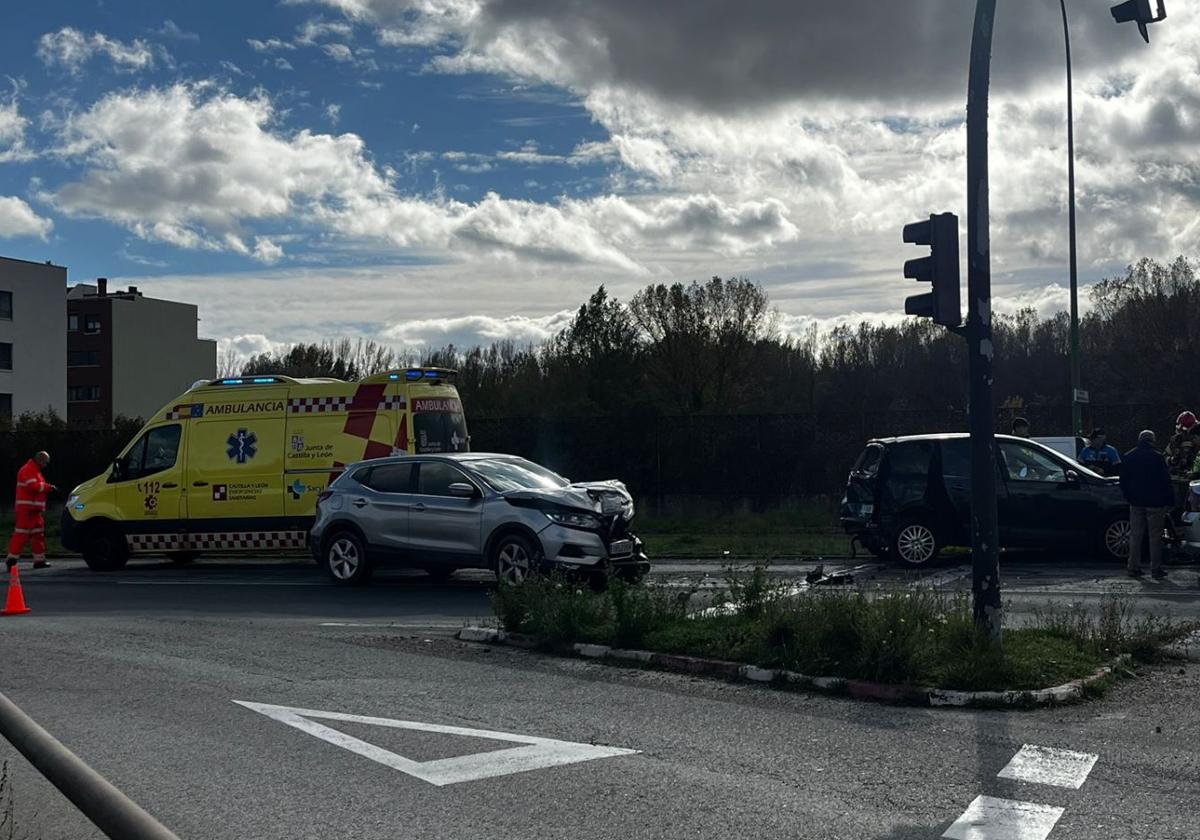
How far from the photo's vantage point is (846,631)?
9.58m

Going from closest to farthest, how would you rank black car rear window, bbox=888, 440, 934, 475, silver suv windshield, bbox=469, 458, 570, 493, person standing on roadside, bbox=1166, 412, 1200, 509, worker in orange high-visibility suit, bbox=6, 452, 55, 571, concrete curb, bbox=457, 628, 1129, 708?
concrete curb, bbox=457, 628, 1129, 708, silver suv windshield, bbox=469, 458, 570, 493, black car rear window, bbox=888, 440, 934, 475, person standing on roadside, bbox=1166, 412, 1200, 509, worker in orange high-visibility suit, bbox=6, 452, 55, 571

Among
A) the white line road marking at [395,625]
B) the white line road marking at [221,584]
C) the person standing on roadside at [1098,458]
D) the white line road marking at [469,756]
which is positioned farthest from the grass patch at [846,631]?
the person standing on roadside at [1098,458]

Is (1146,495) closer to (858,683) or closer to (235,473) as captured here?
(858,683)

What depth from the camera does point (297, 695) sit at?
30.4 ft

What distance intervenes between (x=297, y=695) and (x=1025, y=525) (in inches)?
449

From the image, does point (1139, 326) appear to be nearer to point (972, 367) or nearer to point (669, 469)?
point (669, 469)

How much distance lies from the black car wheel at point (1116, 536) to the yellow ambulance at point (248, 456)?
8994 mm

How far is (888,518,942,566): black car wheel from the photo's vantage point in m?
17.6

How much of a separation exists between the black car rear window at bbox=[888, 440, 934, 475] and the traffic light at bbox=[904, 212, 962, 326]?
26.3 ft

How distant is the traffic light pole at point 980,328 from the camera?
9.65 metres

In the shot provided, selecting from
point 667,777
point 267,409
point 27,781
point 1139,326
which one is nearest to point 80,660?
point 27,781

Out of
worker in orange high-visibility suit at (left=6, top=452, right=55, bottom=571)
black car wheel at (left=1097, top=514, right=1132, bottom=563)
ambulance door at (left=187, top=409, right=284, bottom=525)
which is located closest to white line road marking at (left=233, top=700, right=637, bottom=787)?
ambulance door at (left=187, top=409, right=284, bottom=525)

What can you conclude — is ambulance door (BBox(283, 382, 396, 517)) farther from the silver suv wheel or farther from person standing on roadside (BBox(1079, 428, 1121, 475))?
person standing on roadside (BBox(1079, 428, 1121, 475))

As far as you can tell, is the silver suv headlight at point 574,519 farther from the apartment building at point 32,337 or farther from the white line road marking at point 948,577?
the apartment building at point 32,337
